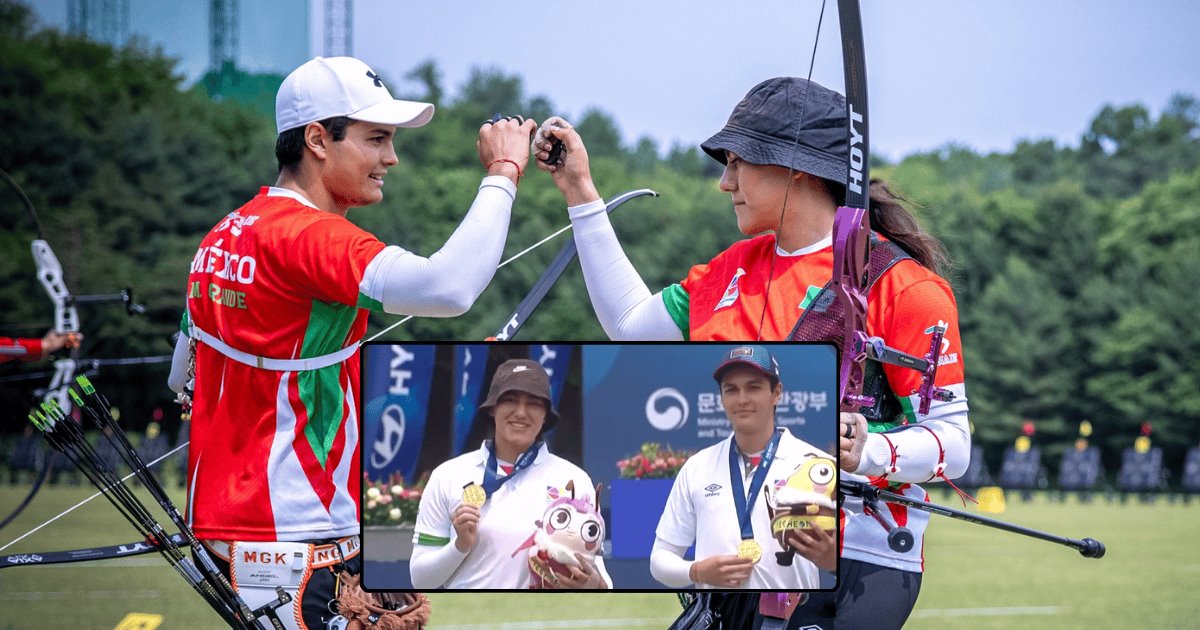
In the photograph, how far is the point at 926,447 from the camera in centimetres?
253

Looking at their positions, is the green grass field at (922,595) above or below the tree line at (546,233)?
below

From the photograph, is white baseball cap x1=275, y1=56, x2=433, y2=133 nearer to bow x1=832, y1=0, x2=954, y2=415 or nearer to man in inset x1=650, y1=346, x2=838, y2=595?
bow x1=832, y1=0, x2=954, y2=415

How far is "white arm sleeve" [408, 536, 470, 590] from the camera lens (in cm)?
213

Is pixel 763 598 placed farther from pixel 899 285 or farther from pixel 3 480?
pixel 3 480

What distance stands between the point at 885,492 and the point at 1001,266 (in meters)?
50.5

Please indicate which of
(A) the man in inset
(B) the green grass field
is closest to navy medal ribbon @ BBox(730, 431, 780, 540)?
(A) the man in inset

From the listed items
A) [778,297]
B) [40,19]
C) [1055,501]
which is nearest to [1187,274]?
[1055,501]

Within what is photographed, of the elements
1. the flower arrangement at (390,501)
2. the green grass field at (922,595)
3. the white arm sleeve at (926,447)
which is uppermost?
the white arm sleeve at (926,447)

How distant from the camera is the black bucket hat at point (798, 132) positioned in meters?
2.85

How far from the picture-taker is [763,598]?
253 centimetres

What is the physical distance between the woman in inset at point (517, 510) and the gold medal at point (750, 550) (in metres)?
0.20

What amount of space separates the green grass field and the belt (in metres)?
7.66

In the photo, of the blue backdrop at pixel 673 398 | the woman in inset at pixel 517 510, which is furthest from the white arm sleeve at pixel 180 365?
the blue backdrop at pixel 673 398

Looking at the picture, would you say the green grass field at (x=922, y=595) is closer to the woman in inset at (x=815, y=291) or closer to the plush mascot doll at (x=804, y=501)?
the woman in inset at (x=815, y=291)
